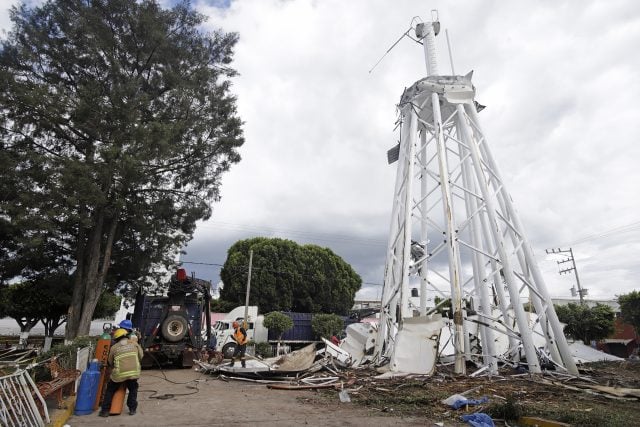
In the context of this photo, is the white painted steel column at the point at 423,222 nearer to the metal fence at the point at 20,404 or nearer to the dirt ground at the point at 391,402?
the dirt ground at the point at 391,402

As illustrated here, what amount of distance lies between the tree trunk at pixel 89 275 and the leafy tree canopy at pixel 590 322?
83.7 feet

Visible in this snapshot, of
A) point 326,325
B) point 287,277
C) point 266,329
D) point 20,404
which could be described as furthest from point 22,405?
point 287,277

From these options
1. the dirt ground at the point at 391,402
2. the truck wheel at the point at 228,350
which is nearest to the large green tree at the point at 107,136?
the truck wheel at the point at 228,350

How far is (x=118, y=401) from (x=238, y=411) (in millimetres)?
1819

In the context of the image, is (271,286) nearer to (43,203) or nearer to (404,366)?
(43,203)

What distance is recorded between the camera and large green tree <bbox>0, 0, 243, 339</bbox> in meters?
14.1

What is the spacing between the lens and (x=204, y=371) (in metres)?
11.9

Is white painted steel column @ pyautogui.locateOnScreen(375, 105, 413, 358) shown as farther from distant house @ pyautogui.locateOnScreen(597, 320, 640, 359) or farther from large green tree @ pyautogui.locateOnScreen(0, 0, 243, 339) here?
distant house @ pyautogui.locateOnScreen(597, 320, 640, 359)

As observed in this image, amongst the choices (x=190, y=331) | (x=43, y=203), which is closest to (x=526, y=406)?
(x=190, y=331)

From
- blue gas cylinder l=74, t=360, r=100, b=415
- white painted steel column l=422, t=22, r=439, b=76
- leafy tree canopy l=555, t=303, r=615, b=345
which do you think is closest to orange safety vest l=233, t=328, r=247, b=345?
blue gas cylinder l=74, t=360, r=100, b=415

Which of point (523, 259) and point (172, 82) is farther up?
point (172, 82)

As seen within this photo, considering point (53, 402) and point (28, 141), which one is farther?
point (28, 141)

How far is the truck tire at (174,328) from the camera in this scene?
1290cm

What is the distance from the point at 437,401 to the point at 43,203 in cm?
1412
